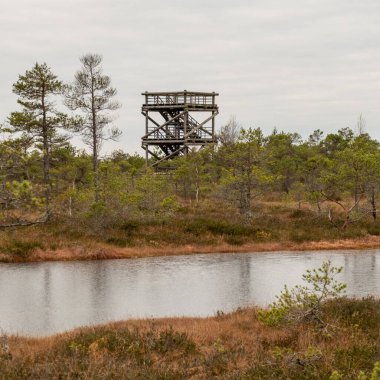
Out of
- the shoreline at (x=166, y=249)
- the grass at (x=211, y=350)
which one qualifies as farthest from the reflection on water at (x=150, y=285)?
the grass at (x=211, y=350)

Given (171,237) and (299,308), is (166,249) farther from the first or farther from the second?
(299,308)

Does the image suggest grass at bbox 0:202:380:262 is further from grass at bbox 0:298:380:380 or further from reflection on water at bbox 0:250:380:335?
grass at bbox 0:298:380:380

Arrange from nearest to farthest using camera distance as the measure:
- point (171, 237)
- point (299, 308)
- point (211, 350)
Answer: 1. point (211, 350)
2. point (299, 308)
3. point (171, 237)

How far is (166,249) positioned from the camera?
30875mm

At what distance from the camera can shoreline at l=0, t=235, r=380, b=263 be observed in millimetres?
28188

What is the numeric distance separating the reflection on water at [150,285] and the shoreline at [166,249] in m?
1.11

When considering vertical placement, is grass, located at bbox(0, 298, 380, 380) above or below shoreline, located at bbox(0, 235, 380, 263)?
below

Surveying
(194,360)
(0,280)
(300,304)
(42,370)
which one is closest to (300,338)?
(300,304)

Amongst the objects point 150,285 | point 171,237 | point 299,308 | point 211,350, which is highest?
point 171,237

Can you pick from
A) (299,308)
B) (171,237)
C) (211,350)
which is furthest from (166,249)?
(211,350)

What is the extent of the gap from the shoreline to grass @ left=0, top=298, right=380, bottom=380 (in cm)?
1486

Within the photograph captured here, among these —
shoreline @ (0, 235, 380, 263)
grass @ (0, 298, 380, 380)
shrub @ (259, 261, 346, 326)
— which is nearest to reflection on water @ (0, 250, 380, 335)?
shoreline @ (0, 235, 380, 263)

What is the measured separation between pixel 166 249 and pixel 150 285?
937 cm

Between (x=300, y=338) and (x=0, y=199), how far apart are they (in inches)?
281
